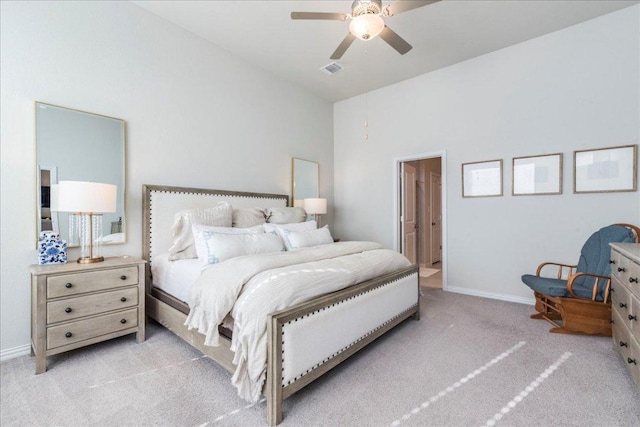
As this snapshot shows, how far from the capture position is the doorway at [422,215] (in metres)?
4.75

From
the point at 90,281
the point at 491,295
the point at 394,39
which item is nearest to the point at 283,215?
the point at 90,281

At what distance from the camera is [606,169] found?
3061mm

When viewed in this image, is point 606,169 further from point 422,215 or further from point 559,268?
point 422,215

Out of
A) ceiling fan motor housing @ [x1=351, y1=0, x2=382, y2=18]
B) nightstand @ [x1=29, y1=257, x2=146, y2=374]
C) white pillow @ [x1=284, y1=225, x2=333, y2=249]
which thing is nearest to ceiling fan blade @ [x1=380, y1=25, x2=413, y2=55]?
ceiling fan motor housing @ [x1=351, y1=0, x2=382, y2=18]

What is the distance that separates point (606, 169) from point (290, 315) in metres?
3.71

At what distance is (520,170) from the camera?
11.7 feet

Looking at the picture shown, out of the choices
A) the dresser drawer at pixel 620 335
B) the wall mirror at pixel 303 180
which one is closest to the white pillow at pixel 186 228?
the wall mirror at pixel 303 180

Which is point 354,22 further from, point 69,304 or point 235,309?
point 69,304

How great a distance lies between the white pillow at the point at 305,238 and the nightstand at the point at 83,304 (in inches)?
55.4

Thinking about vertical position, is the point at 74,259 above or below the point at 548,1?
below

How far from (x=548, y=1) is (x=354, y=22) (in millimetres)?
2157

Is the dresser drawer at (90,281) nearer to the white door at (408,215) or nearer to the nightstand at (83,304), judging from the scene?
the nightstand at (83,304)

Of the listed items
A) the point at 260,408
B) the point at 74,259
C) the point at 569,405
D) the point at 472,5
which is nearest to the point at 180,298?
the point at 74,259

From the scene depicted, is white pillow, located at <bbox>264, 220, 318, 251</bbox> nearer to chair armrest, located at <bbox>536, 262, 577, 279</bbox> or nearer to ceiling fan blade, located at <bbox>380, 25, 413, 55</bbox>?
ceiling fan blade, located at <bbox>380, 25, 413, 55</bbox>
